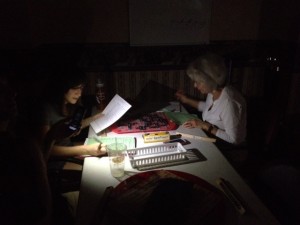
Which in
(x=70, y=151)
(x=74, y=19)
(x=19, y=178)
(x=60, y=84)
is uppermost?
(x=74, y=19)

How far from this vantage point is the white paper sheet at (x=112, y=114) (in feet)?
6.52

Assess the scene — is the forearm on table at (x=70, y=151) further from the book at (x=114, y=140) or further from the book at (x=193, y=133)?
the book at (x=193, y=133)

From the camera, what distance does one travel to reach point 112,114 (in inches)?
80.9

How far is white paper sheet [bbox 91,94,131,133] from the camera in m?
1.99

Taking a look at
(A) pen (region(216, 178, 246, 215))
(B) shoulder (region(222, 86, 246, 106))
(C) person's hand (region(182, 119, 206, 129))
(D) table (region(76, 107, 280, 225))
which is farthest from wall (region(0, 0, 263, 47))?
(A) pen (region(216, 178, 246, 215))

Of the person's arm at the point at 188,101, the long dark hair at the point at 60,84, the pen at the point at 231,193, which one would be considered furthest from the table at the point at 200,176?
the person's arm at the point at 188,101

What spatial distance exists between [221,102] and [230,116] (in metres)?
0.17

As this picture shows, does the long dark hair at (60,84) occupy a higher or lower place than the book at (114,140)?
higher

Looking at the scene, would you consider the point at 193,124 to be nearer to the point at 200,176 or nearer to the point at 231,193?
the point at 200,176

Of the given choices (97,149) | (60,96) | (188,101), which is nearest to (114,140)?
(97,149)

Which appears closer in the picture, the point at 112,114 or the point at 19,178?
the point at 19,178

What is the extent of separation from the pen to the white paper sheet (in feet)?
2.89

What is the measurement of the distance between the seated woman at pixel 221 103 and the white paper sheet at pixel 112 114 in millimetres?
452

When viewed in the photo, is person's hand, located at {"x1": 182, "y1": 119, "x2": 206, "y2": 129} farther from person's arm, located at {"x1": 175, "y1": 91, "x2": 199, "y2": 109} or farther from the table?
person's arm, located at {"x1": 175, "y1": 91, "x2": 199, "y2": 109}
